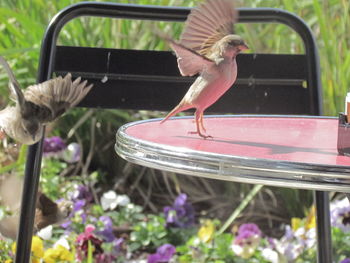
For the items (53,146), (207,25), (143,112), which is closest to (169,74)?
(207,25)

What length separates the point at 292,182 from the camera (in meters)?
1.24

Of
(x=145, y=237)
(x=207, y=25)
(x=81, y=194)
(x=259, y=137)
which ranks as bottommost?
(x=145, y=237)

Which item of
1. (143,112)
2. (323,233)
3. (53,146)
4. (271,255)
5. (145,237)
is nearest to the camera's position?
(323,233)

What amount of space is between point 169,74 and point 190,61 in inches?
32.3

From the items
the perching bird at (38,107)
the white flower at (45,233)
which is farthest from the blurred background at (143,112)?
the perching bird at (38,107)

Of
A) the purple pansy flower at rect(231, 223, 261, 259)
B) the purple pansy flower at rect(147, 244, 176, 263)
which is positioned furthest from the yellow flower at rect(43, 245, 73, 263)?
the purple pansy flower at rect(231, 223, 261, 259)

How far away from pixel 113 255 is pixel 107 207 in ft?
1.32

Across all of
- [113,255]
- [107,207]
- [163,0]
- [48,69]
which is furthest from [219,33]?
[163,0]

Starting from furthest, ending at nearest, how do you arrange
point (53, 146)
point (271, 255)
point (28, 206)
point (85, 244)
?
point (53, 146) < point (271, 255) < point (85, 244) < point (28, 206)

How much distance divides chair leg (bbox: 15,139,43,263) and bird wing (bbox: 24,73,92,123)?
484 millimetres

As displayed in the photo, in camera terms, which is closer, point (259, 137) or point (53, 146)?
point (259, 137)

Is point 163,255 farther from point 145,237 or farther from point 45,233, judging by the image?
point 45,233

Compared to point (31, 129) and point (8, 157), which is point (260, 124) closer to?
point (31, 129)

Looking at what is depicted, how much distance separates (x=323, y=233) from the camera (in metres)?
2.16
